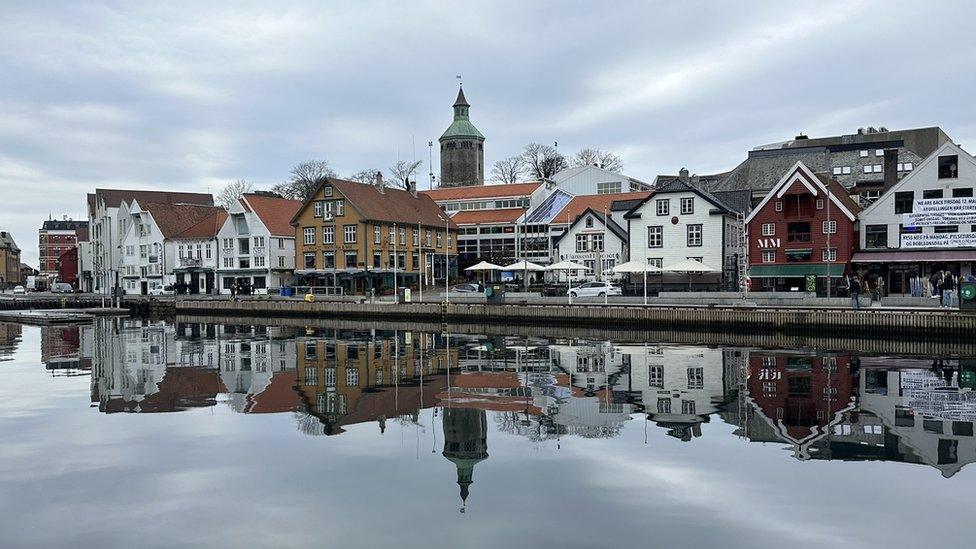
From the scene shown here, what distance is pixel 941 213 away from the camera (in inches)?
1969

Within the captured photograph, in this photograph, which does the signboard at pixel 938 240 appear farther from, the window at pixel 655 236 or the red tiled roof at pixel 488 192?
the red tiled roof at pixel 488 192

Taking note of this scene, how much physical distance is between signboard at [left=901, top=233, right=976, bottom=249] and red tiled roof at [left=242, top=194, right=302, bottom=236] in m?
51.5

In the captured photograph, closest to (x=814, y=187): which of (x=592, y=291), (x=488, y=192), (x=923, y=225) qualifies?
(x=923, y=225)

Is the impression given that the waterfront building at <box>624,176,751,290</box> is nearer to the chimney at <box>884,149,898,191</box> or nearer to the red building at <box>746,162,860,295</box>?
the red building at <box>746,162,860,295</box>

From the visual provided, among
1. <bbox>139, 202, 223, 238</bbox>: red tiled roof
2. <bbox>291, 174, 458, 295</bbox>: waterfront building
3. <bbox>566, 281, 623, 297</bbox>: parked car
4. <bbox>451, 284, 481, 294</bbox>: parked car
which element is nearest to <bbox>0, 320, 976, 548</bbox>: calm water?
<bbox>566, 281, 623, 297</bbox>: parked car

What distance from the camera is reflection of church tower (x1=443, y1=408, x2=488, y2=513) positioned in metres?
14.6

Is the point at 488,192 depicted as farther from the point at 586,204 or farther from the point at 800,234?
the point at 800,234

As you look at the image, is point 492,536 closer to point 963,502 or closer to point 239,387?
point 963,502

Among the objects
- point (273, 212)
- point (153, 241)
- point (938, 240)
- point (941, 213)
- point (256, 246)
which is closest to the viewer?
point (938, 240)

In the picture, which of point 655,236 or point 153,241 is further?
point 153,241

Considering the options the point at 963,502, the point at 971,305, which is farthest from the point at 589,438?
the point at 971,305

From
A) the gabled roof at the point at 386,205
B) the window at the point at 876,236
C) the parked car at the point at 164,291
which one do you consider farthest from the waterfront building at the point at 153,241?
the window at the point at 876,236

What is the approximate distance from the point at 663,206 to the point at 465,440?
46.0 m

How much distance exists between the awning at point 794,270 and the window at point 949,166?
8205 millimetres
